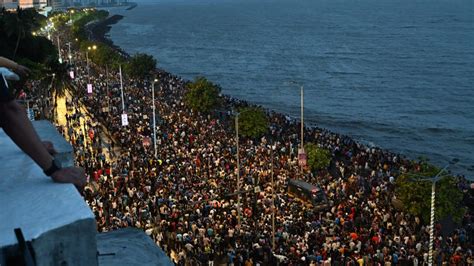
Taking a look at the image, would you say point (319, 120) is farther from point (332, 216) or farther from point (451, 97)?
point (332, 216)

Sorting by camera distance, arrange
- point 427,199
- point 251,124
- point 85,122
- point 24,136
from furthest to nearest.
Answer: point 85,122 < point 251,124 < point 427,199 < point 24,136

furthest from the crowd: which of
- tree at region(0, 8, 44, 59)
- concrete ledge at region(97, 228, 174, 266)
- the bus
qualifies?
concrete ledge at region(97, 228, 174, 266)

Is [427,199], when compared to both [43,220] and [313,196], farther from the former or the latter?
[43,220]

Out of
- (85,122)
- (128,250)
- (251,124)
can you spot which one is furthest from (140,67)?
(128,250)

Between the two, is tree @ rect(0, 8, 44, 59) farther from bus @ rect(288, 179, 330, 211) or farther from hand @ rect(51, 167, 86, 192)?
hand @ rect(51, 167, 86, 192)

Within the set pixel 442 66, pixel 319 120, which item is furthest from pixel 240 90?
pixel 442 66

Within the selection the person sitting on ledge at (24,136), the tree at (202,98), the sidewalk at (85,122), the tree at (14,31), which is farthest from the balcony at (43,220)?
the tree at (202,98)
